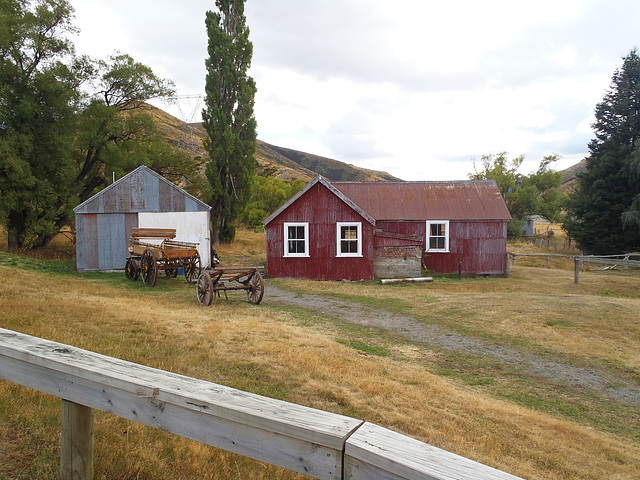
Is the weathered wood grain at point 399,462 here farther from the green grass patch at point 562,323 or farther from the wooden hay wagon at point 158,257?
the wooden hay wagon at point 158,257

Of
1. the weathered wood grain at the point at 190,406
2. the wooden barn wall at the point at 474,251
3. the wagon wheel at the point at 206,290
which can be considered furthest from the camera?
the wooden barn wall at the point at 474,251

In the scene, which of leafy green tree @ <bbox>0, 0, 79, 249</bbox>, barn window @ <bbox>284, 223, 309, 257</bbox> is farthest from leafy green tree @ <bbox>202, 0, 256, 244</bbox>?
barn window @ <bbox>284, 223, 309, 257</bbox>

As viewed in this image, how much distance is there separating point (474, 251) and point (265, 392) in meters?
20.9

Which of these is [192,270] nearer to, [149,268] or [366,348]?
[149,268]

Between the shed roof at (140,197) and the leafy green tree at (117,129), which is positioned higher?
the leafy green tree at (117,129)

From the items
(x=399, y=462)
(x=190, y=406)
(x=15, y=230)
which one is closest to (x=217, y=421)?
(x=190, y=406)

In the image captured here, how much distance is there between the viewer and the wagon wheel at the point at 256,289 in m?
14.4

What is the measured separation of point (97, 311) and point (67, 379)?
864 cm

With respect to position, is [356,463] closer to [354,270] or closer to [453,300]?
[453,300]

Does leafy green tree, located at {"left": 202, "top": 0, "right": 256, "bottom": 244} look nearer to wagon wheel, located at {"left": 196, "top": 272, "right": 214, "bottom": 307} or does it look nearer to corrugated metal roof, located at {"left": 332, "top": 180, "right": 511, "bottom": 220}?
corrugated metal roof, located at {"left": 332, "top": 180, "right": 511, "bottom": 220}

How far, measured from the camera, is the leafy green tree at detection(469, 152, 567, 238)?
2121 inches

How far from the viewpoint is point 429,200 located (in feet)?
84.5

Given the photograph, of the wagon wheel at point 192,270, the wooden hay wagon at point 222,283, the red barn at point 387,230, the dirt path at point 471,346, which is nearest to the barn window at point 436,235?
the red barn at point 387,230

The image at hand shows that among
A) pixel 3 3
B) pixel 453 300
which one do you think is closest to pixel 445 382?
pixel 453 300
